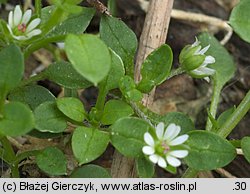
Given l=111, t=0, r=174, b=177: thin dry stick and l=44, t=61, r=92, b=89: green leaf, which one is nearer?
l=44, t=61, r=92, b=89: green leaf

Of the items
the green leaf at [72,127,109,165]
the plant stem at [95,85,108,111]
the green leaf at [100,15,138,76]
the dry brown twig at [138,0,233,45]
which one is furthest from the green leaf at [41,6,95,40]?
the dry brown twig at [138,0,233,45]

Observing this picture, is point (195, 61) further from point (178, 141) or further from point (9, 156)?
point (9, 156)

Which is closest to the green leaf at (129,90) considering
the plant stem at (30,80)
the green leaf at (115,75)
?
the green leaf at (115,75)

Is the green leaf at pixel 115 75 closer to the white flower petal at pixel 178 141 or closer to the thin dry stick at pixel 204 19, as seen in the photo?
the white flower petal at pixel 178 141

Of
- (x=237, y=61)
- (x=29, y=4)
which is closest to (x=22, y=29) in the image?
(x=29, y=4)

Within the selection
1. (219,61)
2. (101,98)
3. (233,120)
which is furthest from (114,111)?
(219,61)

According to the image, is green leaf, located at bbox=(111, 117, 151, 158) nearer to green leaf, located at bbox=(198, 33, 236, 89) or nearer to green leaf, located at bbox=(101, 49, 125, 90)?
green leaf, located at bbox=(101, 49, 125, 90)
